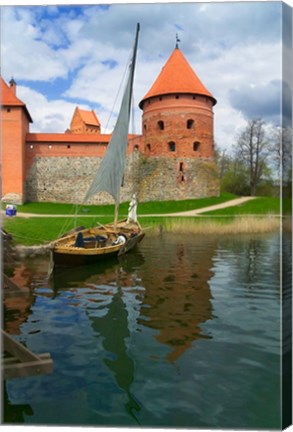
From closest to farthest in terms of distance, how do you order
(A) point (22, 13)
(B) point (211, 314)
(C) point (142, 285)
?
(A) point (22, 13), (B) point (211, 314), (C) point (142, 285)

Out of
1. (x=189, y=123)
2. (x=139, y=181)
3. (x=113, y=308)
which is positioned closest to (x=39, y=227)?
(x=113, y=308)

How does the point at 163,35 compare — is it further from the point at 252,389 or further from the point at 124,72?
the point at 252,389

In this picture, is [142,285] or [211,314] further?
[142,285]

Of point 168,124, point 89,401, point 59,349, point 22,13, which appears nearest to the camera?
point 89,401

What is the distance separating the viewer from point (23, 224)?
8.34 metres

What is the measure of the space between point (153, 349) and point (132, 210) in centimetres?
674

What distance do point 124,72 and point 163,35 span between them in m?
0.71

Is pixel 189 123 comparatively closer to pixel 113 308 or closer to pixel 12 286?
pixel 113 308

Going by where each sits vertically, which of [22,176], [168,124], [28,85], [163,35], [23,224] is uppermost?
[168,124]

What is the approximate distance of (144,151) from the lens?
12414 mm

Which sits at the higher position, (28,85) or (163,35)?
(163,35)

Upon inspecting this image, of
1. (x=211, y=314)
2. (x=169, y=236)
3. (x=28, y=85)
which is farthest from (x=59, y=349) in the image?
(x=169, y=236)

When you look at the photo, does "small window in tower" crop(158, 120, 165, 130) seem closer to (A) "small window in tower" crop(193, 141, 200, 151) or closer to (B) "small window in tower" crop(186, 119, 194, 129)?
(B) "small window in tower" crop(186, 119, 194, 129)

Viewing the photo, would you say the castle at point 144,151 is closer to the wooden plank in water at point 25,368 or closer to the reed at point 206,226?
the reed at point 206,226
